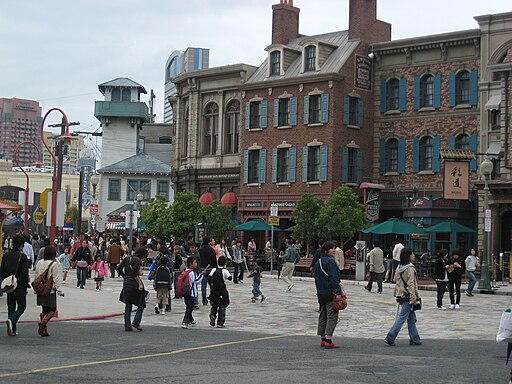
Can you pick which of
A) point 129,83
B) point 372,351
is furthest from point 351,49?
point 129,83

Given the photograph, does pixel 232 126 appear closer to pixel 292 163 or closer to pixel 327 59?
pixel 292 163

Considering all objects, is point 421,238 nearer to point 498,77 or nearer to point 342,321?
point 498,77

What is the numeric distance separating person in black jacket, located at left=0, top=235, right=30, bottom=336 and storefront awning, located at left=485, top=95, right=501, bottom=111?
30.3 metres

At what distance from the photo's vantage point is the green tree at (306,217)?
43.4m

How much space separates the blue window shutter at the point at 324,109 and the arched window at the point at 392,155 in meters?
4.13

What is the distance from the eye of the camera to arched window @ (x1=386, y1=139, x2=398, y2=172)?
4806cm

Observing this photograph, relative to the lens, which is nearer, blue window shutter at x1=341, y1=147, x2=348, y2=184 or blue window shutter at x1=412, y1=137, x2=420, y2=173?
blue window shutter at x1=412, y1=137, x2=420, y2=173

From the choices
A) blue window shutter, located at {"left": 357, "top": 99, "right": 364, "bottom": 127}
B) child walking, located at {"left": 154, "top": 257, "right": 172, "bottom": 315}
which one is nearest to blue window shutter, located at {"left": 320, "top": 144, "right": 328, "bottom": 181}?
blue window shutter, located at {"left": 357, "top": 99, "right": 364, "bottom": 127}

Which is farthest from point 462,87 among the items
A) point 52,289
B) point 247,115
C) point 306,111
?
point 52,289

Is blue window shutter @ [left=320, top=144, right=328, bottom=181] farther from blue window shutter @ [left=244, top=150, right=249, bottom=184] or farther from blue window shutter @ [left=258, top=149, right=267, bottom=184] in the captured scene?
blue window shutter @ [left=244, top=150, right=249, bottom=184]

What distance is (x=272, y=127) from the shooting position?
5009 centimetres

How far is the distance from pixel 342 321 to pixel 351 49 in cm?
3019

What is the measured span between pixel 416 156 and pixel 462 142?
2793mm

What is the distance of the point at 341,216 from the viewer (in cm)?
4147
